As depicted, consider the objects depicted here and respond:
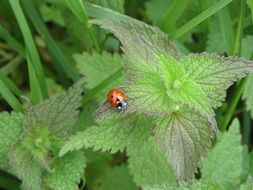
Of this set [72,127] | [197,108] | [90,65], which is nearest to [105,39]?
[90,65]

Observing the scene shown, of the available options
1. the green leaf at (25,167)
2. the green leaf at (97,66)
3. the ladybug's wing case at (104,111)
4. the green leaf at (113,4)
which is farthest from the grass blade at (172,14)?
the green leaf at (25,167)

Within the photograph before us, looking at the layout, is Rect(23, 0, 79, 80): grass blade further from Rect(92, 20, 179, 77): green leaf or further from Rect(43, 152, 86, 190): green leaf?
Rect(92, 20, 179, 77): green leaf

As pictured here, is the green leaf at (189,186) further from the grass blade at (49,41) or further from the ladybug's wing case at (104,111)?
the grass blade at (49,41)

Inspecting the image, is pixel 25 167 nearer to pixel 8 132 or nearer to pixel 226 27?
pixel 8 132

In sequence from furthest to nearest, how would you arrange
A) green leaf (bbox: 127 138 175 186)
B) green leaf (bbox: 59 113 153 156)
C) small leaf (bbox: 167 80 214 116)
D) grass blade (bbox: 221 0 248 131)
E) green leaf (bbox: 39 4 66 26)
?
green leaf (bbox: 39 4 66 26)
green leaf (bbox: 127 138 175 186)
grass blade (bbox: 221 0 248 131)
green leaf (bbox: 59 113 153 156)
small leaf (bbox: 167 80 214 116)

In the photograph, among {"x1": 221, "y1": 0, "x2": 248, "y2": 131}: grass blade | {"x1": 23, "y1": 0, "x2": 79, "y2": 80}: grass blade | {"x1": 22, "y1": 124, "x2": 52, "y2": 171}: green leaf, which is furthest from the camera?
{"x1": 23, "y1": 0, "x2": 79, "y2": 80}: grass blade

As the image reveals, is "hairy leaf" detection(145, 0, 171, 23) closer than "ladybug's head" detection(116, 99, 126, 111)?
No

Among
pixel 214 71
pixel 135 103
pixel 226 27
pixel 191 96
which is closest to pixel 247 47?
pixel 226 27

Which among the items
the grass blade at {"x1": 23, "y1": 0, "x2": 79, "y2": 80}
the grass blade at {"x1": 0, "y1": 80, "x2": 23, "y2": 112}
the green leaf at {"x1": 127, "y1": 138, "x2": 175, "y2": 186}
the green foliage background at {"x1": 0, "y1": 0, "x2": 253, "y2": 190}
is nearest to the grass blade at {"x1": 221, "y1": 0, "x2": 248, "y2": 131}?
the green foliage background at {"x1": 0, "y1": 0, "x2": 253, "y2": 190}
